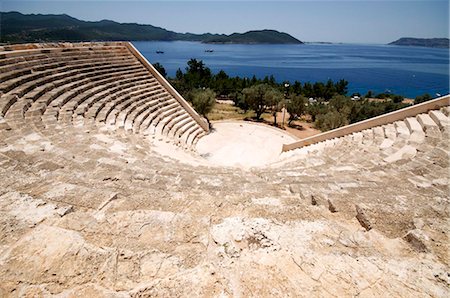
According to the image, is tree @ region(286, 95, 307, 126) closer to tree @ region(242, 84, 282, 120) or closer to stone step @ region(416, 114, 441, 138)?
tree @ region(242, 84, 282, 120)

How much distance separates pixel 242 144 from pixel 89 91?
31.1 ft

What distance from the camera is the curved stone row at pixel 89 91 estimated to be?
818 centimetres

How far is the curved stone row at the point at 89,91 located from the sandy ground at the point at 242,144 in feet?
4.19

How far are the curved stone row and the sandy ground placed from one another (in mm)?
1279

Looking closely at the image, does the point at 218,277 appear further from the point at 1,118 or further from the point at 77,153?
the point at 1,118

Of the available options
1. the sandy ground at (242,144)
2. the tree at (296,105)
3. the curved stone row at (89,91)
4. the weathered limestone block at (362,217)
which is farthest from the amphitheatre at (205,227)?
the tree at (296,105)

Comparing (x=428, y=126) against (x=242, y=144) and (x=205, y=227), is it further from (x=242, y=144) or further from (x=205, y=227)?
(x=205, y=227)

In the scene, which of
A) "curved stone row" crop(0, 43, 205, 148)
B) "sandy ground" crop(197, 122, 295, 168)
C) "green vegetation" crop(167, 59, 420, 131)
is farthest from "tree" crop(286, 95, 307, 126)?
"curved stone row" crop(0, 43, 205, 148)

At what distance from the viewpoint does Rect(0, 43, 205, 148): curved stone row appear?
26.8 ft

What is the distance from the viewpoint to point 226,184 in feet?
15.6

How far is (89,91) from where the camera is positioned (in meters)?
11.4

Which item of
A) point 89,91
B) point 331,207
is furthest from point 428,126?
point 89,91

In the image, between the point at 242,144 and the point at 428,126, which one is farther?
the point at 242,144

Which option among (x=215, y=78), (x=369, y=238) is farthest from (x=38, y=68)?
(x=215, y=78)
